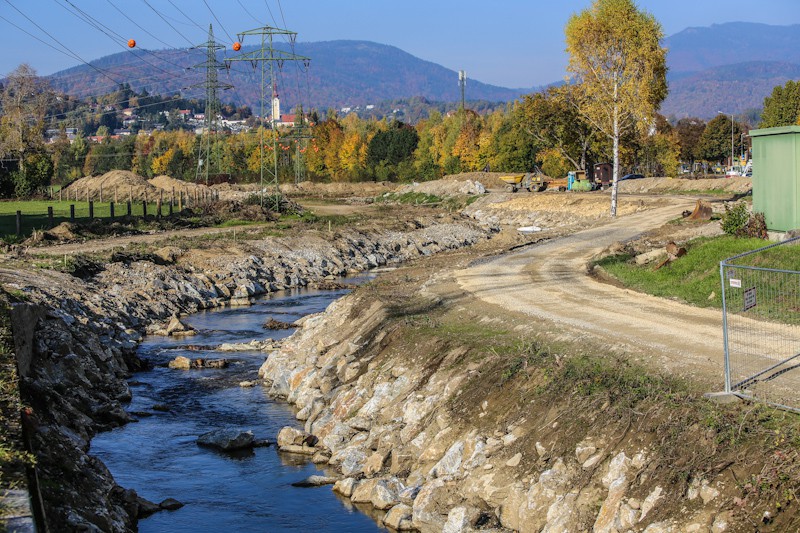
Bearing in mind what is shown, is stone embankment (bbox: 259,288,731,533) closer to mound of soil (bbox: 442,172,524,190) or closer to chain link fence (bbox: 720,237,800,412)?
chain link fence (bbox: 720,237,800,412)

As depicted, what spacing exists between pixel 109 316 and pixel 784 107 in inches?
3390

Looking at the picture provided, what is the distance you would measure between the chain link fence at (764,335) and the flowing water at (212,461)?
6405 mm

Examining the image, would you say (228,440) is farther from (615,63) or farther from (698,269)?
(615,63)

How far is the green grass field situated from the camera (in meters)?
54.8

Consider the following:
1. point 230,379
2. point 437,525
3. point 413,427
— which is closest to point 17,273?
point 230,379

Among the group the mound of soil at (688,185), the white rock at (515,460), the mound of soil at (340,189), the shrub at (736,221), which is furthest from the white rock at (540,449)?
the mound of soil at (340,189)

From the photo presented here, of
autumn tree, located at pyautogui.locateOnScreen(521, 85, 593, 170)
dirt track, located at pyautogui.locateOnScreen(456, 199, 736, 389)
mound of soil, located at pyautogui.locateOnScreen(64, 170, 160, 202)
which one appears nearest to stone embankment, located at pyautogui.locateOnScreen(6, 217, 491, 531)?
dirt track, located at pyautogui.locateOnScreen(456, 199, 736, 389)

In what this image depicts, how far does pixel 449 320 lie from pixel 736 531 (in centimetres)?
1320

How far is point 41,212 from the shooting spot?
69.4 m

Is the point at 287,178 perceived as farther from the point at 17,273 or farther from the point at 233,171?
the point at 17,273

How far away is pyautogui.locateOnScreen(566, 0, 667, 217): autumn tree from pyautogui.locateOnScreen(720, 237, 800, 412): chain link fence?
36562 mm

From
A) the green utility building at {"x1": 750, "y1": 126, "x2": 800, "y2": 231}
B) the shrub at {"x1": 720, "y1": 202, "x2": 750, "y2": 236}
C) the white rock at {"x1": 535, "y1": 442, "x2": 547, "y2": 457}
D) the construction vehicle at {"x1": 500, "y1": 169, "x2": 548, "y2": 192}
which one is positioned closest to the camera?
the white rock at {"x1": 535, "y1": 442, "x2": 547, "y2": 457}

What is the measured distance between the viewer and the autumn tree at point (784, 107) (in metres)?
99.8

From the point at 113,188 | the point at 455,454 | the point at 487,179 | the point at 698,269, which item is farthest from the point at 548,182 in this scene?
the point at 455,454
